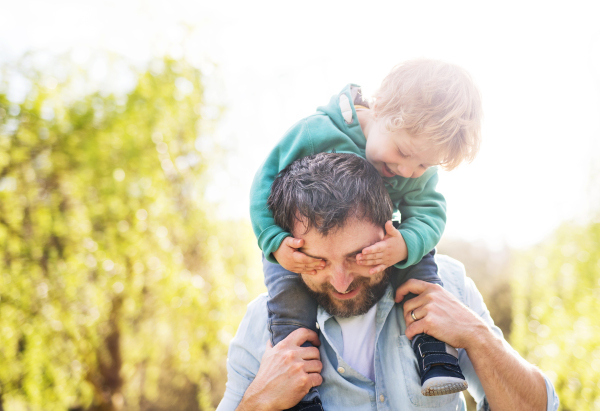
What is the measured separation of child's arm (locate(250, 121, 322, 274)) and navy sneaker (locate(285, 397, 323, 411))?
472mm

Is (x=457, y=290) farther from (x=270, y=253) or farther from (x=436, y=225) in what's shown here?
(x=270, y=253)

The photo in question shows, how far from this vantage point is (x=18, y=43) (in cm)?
379

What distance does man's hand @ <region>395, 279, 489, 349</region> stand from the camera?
137 cm

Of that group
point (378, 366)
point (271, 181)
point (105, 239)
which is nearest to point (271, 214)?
point (271, 181)

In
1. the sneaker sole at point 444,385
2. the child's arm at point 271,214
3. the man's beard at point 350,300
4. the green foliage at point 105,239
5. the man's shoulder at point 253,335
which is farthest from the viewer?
the green foliage at point 105,239

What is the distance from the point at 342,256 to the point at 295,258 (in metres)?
0.17

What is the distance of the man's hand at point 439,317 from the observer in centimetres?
137

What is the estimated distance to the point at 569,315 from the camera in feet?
10.5

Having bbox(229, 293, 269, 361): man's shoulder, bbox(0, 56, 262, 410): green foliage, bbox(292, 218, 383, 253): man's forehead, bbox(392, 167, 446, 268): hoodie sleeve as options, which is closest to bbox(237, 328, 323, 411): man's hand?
bbox(229, 293, 269, 361): man's shoulder

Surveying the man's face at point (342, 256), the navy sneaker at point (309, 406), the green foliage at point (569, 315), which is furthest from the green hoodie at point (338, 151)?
the green foliage at point (569, 315)

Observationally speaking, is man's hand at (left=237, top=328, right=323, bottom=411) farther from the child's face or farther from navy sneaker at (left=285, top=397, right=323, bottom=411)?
the child's face

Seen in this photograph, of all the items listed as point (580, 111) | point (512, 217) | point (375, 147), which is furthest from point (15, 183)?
point (580, 111)

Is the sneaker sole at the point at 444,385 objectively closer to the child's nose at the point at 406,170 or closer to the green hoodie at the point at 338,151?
the green hoodie at the point at 338,151

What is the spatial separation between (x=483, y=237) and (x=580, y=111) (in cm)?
410
